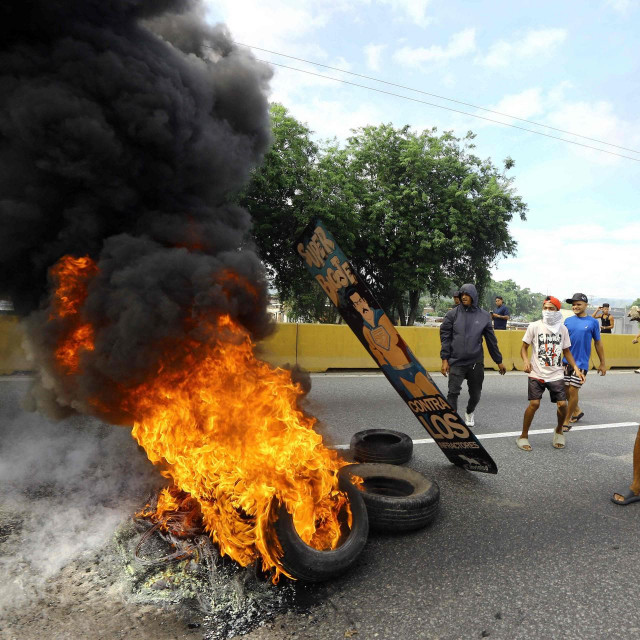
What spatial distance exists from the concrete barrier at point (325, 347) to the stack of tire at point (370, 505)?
398 cm

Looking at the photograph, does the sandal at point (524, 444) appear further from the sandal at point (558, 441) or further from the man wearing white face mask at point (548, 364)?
the sandal at point (558, 441)

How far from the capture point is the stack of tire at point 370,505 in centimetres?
256

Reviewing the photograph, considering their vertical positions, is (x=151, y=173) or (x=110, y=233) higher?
(x=151, y=173)

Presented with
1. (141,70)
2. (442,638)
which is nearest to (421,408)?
(442,638)

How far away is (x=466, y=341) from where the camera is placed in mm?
6027

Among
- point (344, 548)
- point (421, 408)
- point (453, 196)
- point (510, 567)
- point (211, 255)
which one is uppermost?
point (453, 196)

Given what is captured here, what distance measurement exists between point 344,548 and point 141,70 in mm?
4048

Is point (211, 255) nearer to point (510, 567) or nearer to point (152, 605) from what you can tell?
point (152, 605)

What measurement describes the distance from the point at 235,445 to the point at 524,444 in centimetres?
397

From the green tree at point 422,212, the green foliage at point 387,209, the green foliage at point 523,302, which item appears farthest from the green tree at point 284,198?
the green foliage at point 523,302

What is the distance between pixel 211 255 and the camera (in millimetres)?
3863

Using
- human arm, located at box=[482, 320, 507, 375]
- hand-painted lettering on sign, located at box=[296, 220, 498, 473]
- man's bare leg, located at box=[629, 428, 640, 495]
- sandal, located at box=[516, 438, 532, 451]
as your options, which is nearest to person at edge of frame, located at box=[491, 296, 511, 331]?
human arm, located at box=[482, 320, 507, 375]

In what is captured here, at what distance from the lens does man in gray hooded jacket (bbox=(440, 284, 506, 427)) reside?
19.7 ft

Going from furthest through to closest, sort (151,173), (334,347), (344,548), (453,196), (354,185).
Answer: (453,196), (354,185), (334,347), (151,173), (344,548)
